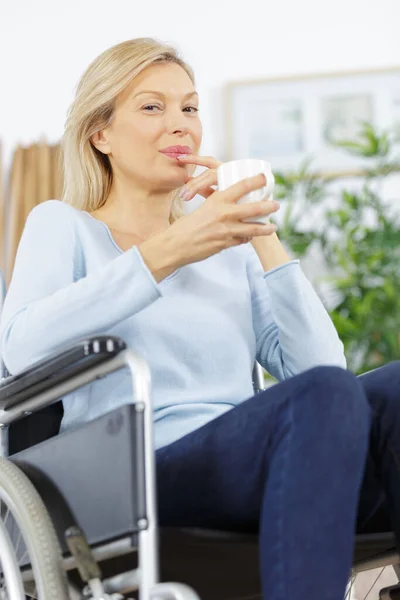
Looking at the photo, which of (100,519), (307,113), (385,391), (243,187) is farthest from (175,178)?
(307,113)

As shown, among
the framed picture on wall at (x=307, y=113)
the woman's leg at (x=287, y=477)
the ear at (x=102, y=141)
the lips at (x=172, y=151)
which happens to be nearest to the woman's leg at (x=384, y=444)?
the woman's leg at (x=287, y=477)

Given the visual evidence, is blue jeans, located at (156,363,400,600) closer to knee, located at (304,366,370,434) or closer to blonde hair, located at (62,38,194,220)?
knee, located at (304,366,370,434)

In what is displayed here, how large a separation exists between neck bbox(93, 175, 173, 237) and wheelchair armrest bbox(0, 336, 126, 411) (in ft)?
1.33

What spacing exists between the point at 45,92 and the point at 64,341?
8.85 feet

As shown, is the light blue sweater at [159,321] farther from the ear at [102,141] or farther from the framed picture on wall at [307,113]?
the framed picture on wall at [307,113]

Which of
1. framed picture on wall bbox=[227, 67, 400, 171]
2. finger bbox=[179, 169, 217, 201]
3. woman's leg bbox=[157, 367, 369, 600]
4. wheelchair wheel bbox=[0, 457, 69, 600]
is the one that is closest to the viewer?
woman's leg bbox=[157, 367, 369, 600]

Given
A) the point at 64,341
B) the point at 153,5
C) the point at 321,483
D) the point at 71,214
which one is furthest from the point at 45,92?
the point at 321,483

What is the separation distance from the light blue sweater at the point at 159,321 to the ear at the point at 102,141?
0.15 m

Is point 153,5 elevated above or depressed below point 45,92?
above

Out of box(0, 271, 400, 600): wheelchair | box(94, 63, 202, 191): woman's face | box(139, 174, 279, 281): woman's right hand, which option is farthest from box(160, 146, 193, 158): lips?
box(0, 271, 400, 600): wheelchair

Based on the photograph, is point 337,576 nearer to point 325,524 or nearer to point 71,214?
point 325,524

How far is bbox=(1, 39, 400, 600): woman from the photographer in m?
0.97

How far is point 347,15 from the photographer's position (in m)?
3.66

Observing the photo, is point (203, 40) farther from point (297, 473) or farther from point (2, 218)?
point (297, 473)
